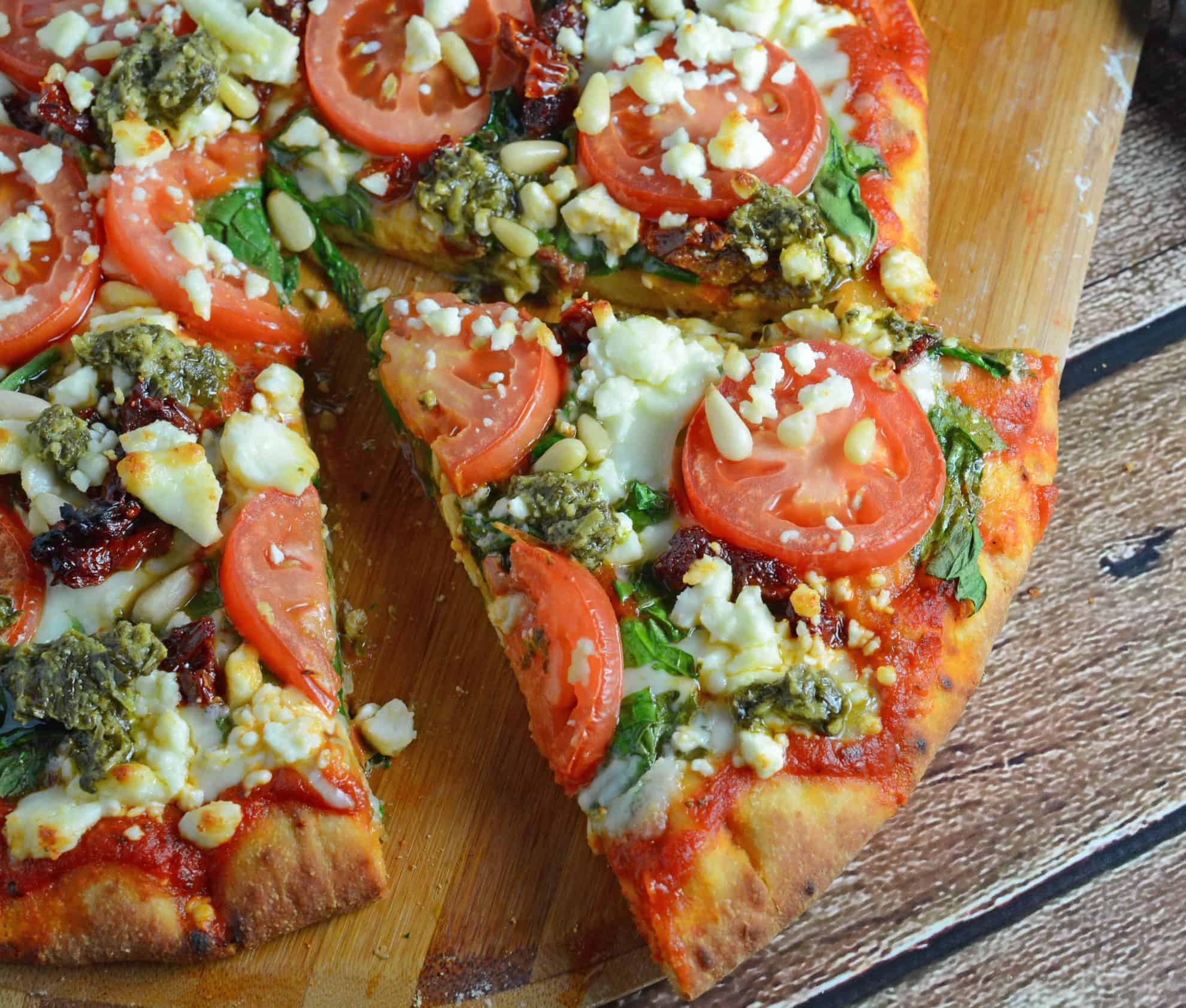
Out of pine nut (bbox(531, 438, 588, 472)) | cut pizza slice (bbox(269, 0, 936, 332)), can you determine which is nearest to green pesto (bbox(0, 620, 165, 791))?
pine nut (bbox(531, 438, 588, 472))

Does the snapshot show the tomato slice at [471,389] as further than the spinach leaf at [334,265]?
No

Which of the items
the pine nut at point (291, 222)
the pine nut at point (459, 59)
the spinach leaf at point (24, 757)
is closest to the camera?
the spinach leaf at point (24, 757)

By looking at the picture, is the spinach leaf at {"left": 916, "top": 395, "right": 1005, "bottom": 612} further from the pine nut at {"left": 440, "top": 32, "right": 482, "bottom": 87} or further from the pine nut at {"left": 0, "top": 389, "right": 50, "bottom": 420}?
the pine nut at {"left": 0, "top": 389, "right": 50, "bottom": 420}

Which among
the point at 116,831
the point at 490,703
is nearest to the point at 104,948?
the point at 116,831

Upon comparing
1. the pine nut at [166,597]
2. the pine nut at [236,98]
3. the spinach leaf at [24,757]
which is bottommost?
the spinach leaf at [24,757]

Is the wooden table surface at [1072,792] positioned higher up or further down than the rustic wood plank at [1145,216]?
further down

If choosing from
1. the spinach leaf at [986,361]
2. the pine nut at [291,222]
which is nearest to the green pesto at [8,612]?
the pine nut at [291,222]

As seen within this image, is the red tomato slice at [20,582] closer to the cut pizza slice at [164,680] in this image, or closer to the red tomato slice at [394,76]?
the cut pizza slice at [164,680]
